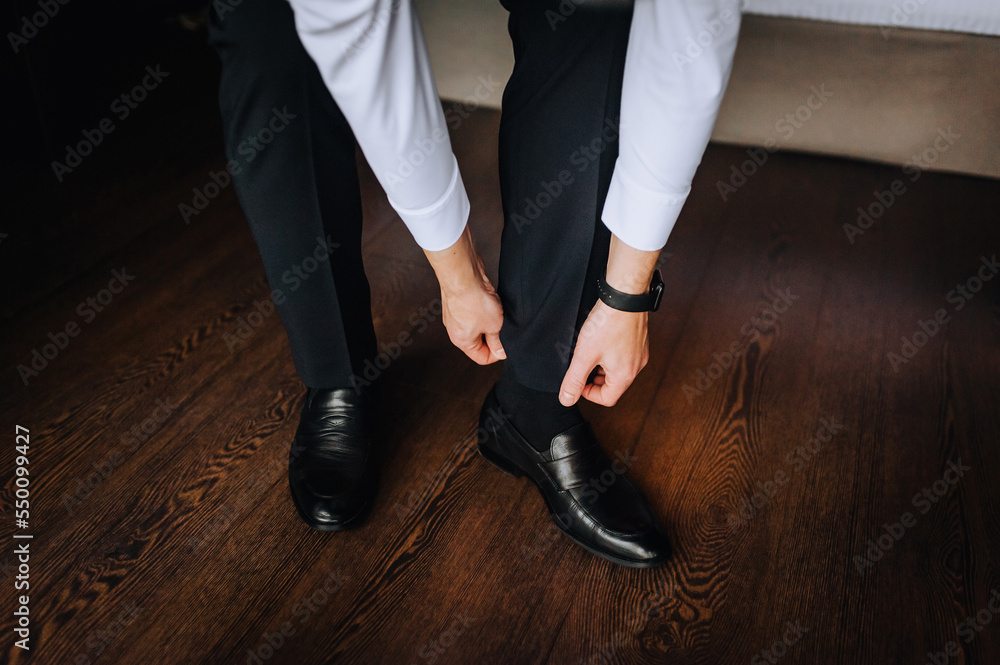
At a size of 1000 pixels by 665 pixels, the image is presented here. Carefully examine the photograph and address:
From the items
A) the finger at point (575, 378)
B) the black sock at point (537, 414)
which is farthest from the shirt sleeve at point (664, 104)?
the black sock at point (537, 414)

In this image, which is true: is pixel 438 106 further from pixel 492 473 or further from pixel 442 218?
pixel 492 473

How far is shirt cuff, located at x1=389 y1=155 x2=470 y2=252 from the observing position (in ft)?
1.91

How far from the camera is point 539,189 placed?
0.65m

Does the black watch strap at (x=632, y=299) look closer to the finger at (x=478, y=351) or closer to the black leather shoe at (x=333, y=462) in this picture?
the finger at (x=478, y=351)

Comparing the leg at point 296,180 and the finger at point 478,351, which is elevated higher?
the leg at point 296,180

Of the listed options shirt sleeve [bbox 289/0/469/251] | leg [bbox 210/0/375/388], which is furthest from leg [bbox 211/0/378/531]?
shirt sleeve [bbox 289/0/469/251]

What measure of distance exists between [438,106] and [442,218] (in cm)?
10

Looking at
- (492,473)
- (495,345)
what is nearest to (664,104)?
(495,345)

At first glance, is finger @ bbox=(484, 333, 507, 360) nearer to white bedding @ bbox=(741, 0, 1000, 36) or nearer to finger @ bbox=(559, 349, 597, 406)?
finger @ bbox=(559, 349, 597, 406)

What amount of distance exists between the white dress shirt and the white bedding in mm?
1031

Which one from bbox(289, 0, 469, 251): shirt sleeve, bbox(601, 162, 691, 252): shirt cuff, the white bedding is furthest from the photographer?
the white bedding

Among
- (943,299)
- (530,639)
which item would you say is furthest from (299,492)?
(943,299)

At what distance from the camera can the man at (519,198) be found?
498 millimetres

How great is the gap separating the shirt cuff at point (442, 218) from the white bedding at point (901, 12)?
1080 millimetres
